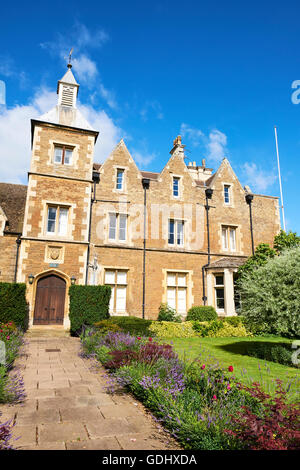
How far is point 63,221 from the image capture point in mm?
16750

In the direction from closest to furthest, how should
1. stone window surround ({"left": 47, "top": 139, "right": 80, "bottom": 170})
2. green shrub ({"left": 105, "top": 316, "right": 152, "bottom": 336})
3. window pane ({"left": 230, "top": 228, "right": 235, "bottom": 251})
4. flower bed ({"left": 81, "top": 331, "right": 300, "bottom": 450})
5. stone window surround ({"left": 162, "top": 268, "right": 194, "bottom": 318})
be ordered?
flower bed ({"left": 81, "top": 331, "right": 300, "bottom": 450}) → green shrub ({"left": 105, "top": 316, "right": 152, "bottom": 336}) → stone window surround ({"left": 47, "top": 139, "right": 80, "bottom": 170}) → stone window surround ({"left": 162, "top": 268, "right": 194, "bottom": 318}) → window pane ({"left": 230, "top": 228, "right": 235, "bottom": 251})

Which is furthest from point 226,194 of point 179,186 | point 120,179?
point 120,179

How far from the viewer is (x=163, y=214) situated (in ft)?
64.1

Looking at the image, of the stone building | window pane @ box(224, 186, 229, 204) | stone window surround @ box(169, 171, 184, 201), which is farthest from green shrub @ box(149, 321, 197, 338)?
window pane @ box(224, 186, 229, 204)

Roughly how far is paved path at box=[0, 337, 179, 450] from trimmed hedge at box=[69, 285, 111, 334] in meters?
7.08

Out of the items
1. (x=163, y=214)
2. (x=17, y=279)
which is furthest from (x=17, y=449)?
(x=163, y=214)

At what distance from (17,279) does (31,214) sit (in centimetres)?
Answer: 354

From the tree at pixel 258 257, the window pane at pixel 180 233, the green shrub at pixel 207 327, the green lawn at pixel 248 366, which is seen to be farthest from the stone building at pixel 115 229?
the green lawn at pixel 248 366

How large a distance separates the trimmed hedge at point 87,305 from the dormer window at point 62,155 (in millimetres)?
7516

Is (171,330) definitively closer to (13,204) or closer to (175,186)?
(175,186)

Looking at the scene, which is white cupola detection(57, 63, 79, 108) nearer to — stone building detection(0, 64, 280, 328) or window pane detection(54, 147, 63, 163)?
stone building detection(0, 64, 280, 328)

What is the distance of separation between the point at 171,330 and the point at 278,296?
710cm

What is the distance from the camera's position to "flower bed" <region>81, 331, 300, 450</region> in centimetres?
311

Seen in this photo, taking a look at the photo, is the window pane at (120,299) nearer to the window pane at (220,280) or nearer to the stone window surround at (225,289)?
the stone window surround at (225,289)
